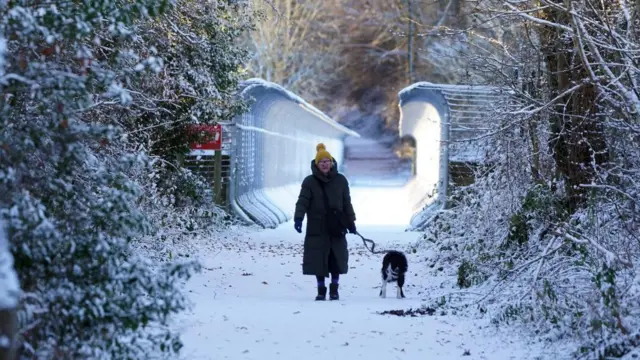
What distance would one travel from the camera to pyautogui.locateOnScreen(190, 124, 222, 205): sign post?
18.0 meters

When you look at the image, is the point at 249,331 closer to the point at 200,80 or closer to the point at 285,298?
the point at 285,298

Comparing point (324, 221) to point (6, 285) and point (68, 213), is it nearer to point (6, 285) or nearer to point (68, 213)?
point (68, 213)

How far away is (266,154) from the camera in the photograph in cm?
2442

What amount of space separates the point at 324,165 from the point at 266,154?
43.8 ft

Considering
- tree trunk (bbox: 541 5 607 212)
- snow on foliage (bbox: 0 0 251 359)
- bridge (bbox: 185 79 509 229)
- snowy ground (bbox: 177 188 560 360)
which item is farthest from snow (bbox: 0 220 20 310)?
bridge (bbox: 185 79 509 229)

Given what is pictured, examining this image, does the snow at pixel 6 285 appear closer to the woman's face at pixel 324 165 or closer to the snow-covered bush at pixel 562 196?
Result: the snow-covered bush at pixel 562 196

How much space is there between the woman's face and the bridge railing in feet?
28.2

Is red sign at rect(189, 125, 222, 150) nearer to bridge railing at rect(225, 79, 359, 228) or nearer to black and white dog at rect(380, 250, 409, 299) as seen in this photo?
bridge railing at rect(225, 79, 359, 228)

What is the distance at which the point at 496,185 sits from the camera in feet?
43.5

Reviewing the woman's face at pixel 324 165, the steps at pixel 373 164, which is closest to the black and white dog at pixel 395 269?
the woman's face at pixel 324 165

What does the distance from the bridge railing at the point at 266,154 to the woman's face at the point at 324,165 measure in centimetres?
859

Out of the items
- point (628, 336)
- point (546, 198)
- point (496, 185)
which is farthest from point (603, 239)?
point (496, 185)

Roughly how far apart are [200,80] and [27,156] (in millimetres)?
9912

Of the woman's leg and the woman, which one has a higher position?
the woman
